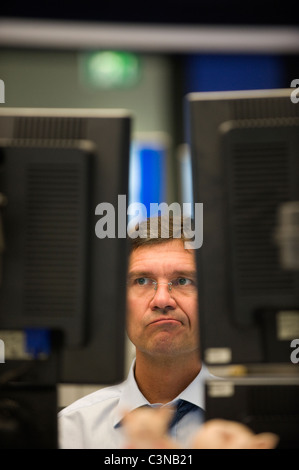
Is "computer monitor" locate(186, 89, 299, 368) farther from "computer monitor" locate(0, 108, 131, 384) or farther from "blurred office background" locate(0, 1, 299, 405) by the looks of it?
"blurred office background" locate(0, 1, 299, 405)

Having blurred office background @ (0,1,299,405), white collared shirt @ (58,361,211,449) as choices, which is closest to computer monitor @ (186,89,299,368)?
white collared shirt @ (58,361,211,449)

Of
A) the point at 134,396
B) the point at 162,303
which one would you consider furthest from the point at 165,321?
the point at 134,396

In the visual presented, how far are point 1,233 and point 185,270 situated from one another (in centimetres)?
36

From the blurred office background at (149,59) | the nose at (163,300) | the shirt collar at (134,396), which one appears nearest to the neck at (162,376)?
the shirt collar at (134,396)

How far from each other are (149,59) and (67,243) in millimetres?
2226

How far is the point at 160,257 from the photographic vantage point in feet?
3.54

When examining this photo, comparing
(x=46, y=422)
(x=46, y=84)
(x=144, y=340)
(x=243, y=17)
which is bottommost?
(x=46, y=422)

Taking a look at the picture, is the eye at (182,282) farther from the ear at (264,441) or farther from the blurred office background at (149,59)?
the blurred office background at (149,59)

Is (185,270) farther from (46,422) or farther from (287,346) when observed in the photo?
(46,422)

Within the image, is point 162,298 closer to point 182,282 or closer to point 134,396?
point 182,282

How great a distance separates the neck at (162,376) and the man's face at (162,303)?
0.02 m

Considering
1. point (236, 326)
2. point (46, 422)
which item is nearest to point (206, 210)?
point (236, 326)

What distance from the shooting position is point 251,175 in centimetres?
93

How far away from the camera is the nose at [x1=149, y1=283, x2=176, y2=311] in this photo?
105 centimetres
